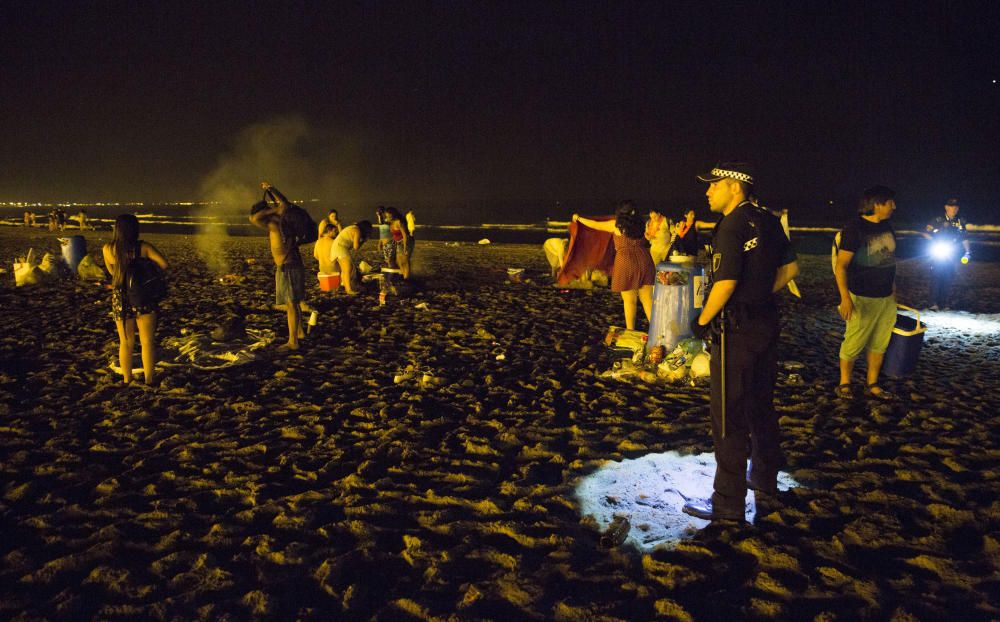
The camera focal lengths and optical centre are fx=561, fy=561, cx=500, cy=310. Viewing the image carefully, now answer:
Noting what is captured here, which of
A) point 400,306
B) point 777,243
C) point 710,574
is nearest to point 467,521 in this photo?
point 710,574

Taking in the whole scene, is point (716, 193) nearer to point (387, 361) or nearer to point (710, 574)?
point (710, 574)

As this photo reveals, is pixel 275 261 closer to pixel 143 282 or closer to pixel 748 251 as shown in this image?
pixel 143 282

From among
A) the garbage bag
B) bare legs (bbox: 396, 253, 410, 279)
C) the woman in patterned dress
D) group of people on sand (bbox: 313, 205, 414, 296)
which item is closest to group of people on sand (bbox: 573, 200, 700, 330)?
the woman in patterned dress

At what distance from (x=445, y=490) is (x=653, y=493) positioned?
1.51m

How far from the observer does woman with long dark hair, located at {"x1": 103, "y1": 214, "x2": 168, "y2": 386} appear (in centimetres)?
582

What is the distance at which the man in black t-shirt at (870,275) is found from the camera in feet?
17.4

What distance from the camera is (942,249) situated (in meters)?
10.0

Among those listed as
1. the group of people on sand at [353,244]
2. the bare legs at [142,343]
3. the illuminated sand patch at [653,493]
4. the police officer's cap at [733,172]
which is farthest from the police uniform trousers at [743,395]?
the group of people on sand at [353,244]

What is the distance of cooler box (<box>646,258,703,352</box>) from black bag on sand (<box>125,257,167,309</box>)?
563 cm

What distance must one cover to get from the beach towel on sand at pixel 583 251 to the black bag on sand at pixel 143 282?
6907 millimetres

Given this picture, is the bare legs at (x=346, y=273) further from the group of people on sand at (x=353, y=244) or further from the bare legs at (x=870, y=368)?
the bare legs at (x=870, y=368)

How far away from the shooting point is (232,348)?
738 cm

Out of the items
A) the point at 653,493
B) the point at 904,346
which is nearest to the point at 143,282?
the point at 653,493

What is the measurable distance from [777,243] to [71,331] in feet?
31.1
